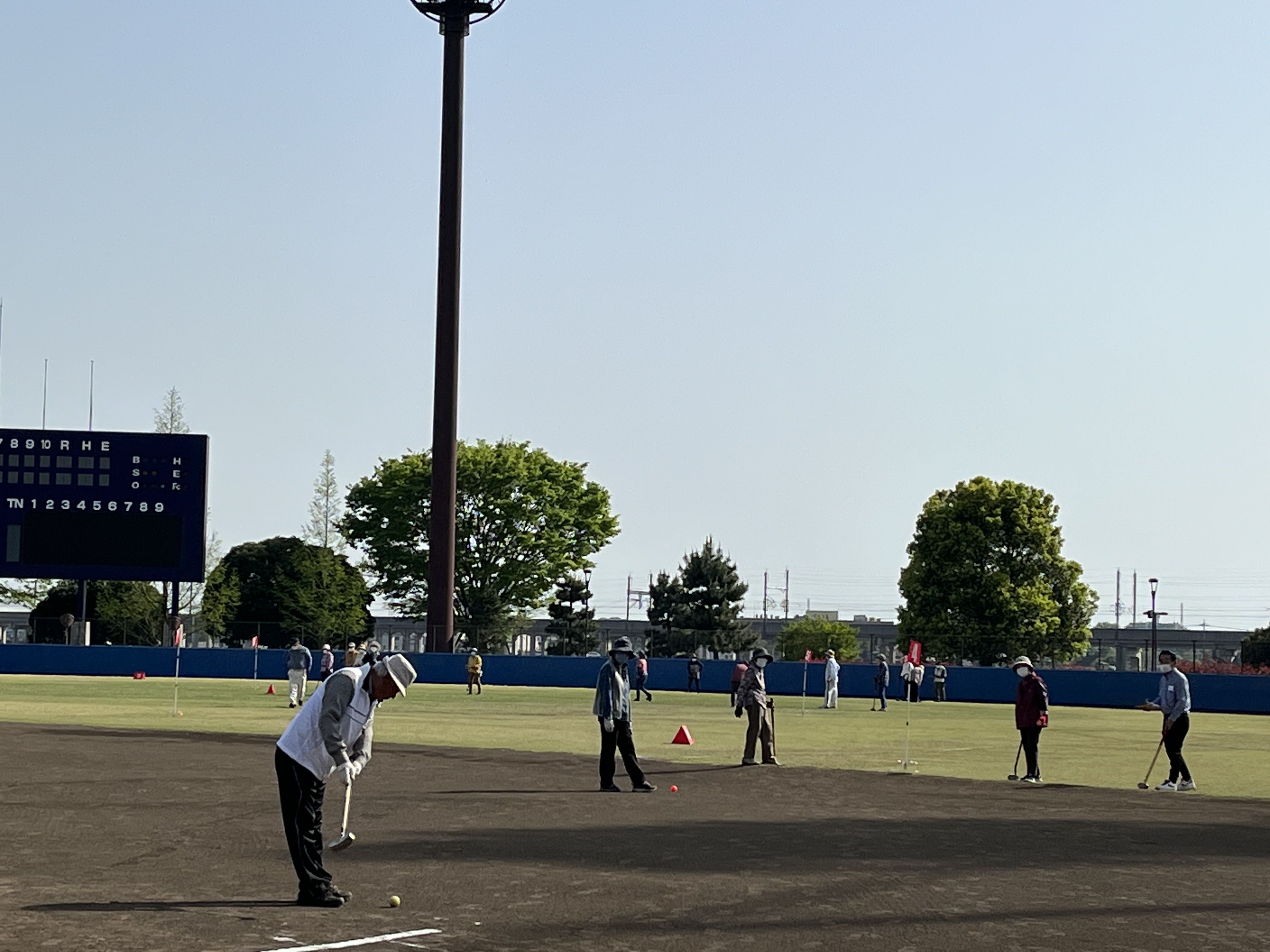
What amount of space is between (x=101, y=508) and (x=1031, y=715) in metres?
49.2

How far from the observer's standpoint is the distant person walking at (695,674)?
2581 inches

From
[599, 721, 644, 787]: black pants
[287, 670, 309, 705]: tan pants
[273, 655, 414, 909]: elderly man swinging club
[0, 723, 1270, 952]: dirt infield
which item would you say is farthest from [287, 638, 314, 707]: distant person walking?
[273, 655, 414, 909]: elderly man swinging club

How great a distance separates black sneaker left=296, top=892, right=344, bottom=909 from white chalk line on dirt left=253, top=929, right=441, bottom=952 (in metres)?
1.02

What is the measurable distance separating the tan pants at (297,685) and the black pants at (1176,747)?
75.9 ft

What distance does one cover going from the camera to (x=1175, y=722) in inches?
910

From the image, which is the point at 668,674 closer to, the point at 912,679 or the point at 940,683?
the point at 940,683

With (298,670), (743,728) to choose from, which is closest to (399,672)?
(743,728)

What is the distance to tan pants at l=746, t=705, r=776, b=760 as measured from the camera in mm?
24938

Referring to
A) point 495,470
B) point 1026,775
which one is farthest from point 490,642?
point 1026,775

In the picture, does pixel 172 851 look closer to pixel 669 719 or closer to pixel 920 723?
pixel 669 719

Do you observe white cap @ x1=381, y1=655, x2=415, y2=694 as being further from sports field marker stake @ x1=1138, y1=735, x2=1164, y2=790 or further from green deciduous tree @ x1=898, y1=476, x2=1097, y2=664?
green deciduous tree @ x1=898, y1=476, x2=1097, y2=664

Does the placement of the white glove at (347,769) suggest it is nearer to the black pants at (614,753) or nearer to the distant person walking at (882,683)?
Answer: the black pants at (614,753)

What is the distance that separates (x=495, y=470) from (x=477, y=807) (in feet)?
274

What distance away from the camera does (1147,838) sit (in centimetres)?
1667
